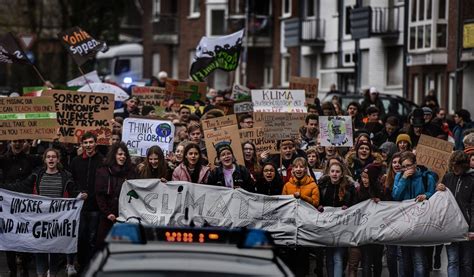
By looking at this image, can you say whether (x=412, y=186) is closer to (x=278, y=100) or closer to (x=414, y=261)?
(x=414, y=261)

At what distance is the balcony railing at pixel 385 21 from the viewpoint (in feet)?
141

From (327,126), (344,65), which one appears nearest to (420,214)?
(327,126)

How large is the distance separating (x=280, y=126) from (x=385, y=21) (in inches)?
1038

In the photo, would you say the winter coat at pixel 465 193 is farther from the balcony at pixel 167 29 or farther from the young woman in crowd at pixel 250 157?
the balcony at pixel 167 29

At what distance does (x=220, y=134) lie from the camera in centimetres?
1652

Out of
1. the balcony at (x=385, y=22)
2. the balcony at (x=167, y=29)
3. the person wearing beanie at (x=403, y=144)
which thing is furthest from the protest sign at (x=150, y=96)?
the balcony at (x=167, y=29)

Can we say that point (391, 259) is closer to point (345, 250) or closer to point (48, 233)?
point (345, 250)

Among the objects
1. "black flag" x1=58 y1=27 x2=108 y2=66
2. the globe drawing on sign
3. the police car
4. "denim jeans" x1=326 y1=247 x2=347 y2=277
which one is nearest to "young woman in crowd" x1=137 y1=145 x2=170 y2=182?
"denim jeans" x1=326 y1=247 x2=347 y2=277

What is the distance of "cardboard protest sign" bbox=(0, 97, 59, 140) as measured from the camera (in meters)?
16.1

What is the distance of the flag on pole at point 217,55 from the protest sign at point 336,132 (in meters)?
7.27

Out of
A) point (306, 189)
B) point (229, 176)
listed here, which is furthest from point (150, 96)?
point (306, 189)

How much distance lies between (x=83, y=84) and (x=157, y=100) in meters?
2.21

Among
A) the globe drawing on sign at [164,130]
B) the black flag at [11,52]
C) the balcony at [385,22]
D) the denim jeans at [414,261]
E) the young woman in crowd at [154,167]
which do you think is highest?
the balcony at [385,22]

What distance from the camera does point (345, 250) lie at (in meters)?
14.4
